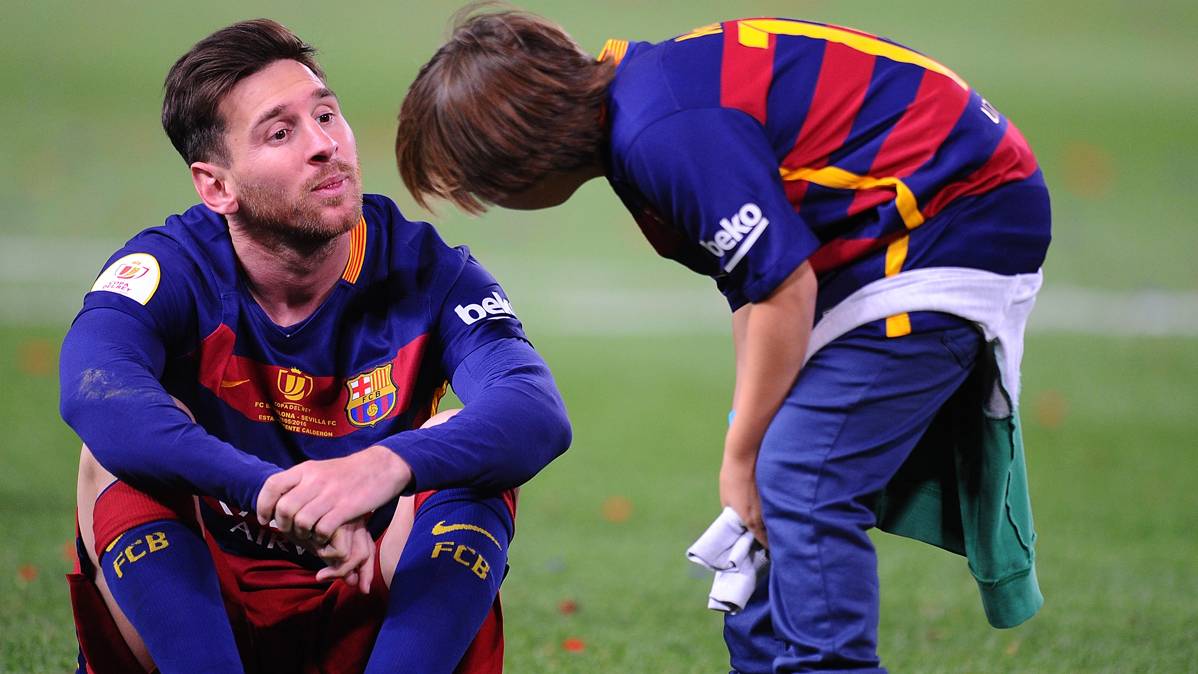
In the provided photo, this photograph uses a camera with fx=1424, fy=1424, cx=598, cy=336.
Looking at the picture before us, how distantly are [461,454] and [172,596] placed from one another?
51cm

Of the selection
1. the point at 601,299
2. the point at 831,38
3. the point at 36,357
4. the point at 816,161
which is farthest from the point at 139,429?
the point at 601,299

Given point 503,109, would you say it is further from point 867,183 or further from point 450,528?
point 450,528

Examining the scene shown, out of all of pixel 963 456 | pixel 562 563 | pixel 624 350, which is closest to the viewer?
pixel 963 456

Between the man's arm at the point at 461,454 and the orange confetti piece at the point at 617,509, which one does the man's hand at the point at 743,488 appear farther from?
the orange confetti piece at the point at 617,509

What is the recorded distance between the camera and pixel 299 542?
228 centimetres

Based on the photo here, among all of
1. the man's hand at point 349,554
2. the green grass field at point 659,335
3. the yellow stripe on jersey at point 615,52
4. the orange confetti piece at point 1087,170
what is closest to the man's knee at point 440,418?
the man's hand at point 349,554

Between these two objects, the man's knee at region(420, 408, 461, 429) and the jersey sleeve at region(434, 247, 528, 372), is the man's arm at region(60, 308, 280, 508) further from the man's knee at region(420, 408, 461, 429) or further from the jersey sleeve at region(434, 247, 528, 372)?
the jersey sleeve at region(434, 247, 528, 372)

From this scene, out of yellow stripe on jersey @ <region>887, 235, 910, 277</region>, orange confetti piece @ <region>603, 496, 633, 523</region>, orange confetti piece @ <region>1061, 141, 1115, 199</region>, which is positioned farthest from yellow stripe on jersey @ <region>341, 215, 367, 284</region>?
orange confetti piece @ <region>1061, 141, 1115, 199</region>

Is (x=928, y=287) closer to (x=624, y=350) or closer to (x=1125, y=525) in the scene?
(x=1125, y=525)

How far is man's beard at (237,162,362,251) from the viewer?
2578 mm

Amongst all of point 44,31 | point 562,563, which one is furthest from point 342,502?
point 44,31

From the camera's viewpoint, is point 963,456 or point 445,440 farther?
point 963,456

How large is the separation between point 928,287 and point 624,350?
5.30 m

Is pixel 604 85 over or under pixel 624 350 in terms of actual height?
over
